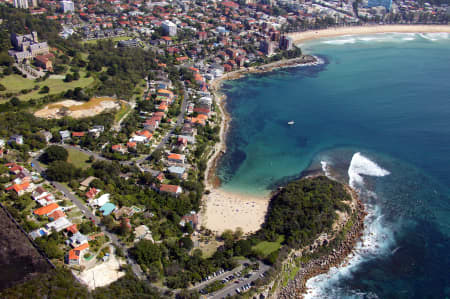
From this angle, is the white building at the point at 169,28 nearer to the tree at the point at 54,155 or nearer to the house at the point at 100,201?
the tree at the point at 54,155

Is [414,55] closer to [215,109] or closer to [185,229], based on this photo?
[215,109]

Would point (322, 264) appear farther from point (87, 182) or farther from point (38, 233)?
point (38, 233)

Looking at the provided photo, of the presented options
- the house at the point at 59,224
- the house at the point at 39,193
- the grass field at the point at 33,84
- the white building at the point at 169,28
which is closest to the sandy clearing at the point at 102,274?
the house at the point at 59,224

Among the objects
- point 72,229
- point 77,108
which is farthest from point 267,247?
point 77,108

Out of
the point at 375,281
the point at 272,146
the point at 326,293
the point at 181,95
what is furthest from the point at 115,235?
the point at 181,95

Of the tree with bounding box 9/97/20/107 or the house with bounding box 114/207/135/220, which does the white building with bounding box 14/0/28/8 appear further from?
the house with bounding box 114/207/135/220
